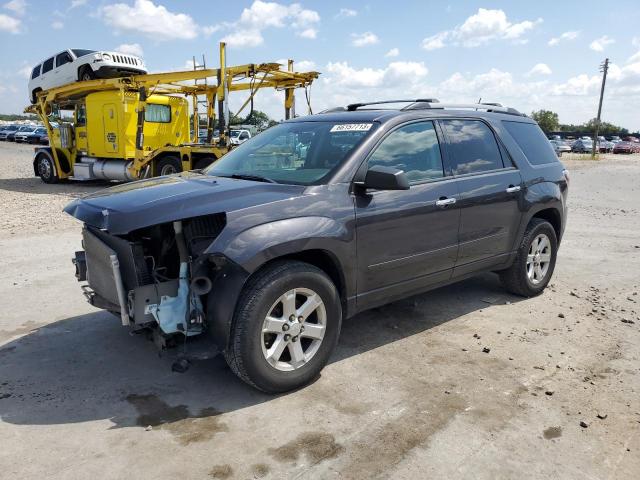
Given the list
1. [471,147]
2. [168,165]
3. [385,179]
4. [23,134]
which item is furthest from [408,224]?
[23,134]

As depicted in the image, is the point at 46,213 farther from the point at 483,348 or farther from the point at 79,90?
the point at 483,348

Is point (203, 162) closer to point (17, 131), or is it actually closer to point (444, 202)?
point (444, 202)

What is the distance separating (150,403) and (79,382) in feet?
2.06

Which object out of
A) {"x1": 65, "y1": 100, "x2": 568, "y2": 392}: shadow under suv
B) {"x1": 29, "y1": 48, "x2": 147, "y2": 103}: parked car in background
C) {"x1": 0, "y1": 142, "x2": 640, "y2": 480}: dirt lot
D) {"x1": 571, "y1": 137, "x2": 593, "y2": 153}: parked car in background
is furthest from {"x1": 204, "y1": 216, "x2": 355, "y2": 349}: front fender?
{"x1": 571, "y1": 137, "x2": 593, "y2": 153}: parked car in background

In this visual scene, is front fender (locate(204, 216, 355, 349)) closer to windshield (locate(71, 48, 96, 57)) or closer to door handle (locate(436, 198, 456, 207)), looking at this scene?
door handle (locate(436, 198, 456, 207))

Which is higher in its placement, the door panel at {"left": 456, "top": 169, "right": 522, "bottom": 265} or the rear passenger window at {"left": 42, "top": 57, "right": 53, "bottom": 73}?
the rear passenger window at {"left": 42, "top": 57, "right": 53, "bottom": 73}

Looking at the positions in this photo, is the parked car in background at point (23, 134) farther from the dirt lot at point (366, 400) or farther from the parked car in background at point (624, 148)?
the parked car in background at point (624, 148)

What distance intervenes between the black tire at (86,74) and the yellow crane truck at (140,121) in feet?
1.68

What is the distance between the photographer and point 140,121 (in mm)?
15180

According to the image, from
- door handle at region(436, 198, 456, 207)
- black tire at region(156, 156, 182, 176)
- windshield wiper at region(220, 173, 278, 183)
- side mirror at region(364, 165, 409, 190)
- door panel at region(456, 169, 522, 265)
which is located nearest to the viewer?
side mirror at region(364, 165, 409, 190)

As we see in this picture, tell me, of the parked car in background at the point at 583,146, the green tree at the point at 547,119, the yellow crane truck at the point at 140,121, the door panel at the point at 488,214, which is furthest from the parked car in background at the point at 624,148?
the door panel at the point at 488,214

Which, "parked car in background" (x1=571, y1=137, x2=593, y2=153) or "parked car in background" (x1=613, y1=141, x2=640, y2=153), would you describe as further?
"parked car in background" (x1=613, y1=141, x2=640, y2=153)

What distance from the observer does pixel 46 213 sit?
10.6 metres

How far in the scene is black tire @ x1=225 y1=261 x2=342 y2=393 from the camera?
330cm
